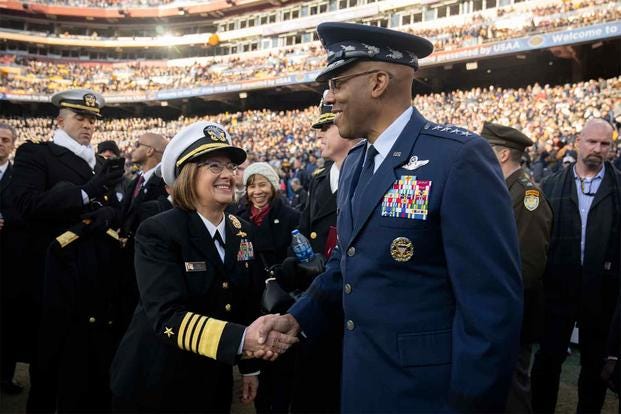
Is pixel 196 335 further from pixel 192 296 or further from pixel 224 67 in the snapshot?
pixel 224 67

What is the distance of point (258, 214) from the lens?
15.2 ft

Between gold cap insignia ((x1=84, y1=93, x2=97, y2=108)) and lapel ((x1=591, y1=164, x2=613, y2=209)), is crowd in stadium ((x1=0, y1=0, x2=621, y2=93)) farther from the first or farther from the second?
gold cap insignia ((x1=84, y1=93, x2=97, y2=108))

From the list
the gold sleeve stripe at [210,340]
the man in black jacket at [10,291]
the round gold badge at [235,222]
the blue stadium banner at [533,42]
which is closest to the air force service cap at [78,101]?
the man in black jacket at [10,291]

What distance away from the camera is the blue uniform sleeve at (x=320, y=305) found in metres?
2.15

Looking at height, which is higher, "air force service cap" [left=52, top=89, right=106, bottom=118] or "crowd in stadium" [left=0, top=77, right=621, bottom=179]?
"crowd in stadium" [left=0, top=77, right=621, bottom=179]

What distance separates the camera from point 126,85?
141ft

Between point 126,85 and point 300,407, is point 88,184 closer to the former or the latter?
point 300,407

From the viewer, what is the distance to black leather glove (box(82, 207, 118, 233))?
357 centimetres

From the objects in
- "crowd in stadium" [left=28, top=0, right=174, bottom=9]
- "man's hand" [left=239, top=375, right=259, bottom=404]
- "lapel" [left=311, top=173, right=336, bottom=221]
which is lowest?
"man's hand" [left=239, top=375, right=259, bottom=404]

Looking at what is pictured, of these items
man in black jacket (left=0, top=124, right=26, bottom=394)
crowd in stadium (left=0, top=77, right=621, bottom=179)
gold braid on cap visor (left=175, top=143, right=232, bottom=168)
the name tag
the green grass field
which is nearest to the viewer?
the name tag

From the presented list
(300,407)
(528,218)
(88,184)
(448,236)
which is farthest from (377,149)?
(88,184)

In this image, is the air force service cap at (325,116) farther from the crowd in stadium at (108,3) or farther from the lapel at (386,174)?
the crowd in stadium at (108,3)

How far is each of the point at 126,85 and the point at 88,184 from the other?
142ft

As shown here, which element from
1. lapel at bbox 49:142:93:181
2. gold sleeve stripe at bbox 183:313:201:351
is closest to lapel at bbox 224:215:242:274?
gold sleeve stripe at bbox 183:313:201:351
